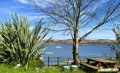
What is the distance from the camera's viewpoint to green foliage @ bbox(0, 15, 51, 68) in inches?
680

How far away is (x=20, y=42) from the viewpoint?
57.5 ft

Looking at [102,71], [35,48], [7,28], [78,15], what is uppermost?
[78,15]

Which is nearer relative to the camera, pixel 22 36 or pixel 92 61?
pixel 22 36

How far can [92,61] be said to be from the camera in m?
25.1

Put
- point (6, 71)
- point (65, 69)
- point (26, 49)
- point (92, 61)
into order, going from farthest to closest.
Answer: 1. point (92, 61)
2. point (65, 69)
3. point (26, 49)
4. point (6, 71)

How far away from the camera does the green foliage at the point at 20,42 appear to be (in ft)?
56.7

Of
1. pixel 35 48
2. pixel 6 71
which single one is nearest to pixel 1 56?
pixel 35 48

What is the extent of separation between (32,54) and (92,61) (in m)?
8.48

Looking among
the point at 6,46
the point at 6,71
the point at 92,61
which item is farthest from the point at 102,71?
the point at 6,71

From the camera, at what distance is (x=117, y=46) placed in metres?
23.4

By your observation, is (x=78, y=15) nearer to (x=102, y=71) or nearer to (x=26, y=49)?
(x=102, y=71)

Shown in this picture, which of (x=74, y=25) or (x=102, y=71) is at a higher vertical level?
(x=74, y=25)

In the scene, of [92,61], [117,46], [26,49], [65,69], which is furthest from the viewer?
[92,61]

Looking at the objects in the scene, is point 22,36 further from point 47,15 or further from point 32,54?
point 47,15
